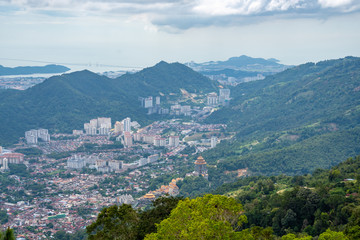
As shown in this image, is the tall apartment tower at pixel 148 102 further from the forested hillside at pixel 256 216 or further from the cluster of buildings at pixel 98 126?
the forested hillside at pixel 256 216

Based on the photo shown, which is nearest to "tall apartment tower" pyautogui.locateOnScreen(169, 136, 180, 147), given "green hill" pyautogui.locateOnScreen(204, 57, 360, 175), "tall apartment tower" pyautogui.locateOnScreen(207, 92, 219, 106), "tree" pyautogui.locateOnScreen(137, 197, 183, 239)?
"green hill" pyautogui.locateOnScreen(204, 57, 360, 175)

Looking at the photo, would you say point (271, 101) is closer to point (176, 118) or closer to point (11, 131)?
point (176, 118)

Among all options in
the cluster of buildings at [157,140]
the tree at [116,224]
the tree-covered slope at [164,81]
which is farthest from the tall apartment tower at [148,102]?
the tree at [116,224]

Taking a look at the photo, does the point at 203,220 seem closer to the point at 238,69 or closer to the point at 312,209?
the point at 312,209

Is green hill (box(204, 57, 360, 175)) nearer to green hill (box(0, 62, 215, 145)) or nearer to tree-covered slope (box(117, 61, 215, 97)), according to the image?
tree-covered slope (box(117, 61, 215, 97))

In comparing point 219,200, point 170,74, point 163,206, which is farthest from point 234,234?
point 170,74

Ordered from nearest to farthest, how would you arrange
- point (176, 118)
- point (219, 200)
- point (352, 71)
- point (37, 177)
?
1. point (219, 200)
2. point (37, 177)
3. point (352, 71)
4. point (176, 118)

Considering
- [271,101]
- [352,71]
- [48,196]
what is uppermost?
Result: [352,71]
